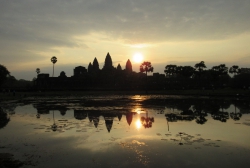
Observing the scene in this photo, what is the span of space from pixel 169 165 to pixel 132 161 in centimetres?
138

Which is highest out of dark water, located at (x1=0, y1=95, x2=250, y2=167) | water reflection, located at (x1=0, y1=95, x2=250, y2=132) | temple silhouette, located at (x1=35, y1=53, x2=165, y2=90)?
temple silhouette, located at (x1=35, y1=53, x2=165, y2=90)

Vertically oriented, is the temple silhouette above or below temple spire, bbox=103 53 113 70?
below

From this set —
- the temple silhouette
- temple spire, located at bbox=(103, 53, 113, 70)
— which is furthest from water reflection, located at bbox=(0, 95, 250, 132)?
temple spire, located at bbox=(103, 53, 113, 70)

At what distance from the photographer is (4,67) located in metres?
64.9

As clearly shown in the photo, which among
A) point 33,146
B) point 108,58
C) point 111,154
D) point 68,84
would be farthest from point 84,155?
point 108,58

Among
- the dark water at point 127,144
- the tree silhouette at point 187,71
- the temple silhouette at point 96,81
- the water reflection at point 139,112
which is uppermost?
the tree silhouette at point 187,71

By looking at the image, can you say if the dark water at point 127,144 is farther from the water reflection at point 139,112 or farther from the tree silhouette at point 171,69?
the tree silhouette at point 171,69

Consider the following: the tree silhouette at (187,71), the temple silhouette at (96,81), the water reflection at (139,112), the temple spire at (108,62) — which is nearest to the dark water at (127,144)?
the water reflection at (139,112)

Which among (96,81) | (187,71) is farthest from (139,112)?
(187,71)

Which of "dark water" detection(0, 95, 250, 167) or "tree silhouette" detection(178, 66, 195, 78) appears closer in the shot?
"dark water" detection(0, 95, 250, 167)

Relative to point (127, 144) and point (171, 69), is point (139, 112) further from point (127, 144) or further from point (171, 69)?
point (171, 69)

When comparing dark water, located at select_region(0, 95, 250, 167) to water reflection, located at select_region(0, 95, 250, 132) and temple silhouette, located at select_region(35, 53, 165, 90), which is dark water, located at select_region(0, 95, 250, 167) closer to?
water reflection, located at select_region(0, 95, 250, 132)

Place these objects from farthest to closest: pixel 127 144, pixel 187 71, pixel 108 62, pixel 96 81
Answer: pixel 108 62 → pixel 187 71 → pixel 96 81 → pixel 127 144

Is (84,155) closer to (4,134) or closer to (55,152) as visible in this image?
(55,152)
